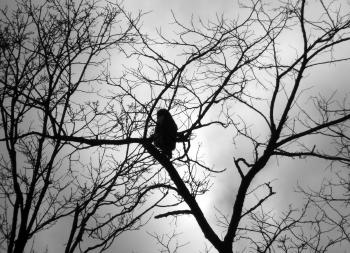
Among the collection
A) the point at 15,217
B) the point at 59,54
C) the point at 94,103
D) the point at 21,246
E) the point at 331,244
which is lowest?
the point at 331,244

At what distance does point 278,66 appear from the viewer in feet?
15.9

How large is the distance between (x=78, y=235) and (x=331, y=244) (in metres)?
4.15

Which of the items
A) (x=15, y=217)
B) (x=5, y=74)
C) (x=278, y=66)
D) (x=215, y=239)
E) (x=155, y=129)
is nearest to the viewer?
(x=215, y=239)

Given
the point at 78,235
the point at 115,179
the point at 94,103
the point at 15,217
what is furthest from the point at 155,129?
the point at 15,217

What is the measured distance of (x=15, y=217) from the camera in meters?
5.19

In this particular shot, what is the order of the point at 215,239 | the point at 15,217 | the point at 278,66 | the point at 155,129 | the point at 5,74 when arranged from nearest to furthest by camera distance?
the point at 215,239 < the point at 278,66 < the point at 15,217 < the point at 155,129 < the point at 5,74

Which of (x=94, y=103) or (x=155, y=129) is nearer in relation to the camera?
(x=155, y=129)

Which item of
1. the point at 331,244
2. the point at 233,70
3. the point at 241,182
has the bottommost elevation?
the point at 331,244

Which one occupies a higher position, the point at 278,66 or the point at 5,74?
the point at 5,74

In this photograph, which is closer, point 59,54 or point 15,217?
point 15,217

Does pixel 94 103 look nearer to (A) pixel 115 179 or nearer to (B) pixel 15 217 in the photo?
(A) pixel 115 179

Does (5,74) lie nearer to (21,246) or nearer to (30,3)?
(30,3)

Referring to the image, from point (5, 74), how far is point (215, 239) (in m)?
4.25

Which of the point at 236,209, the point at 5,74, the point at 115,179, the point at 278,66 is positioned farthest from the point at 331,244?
the point at 5,74
